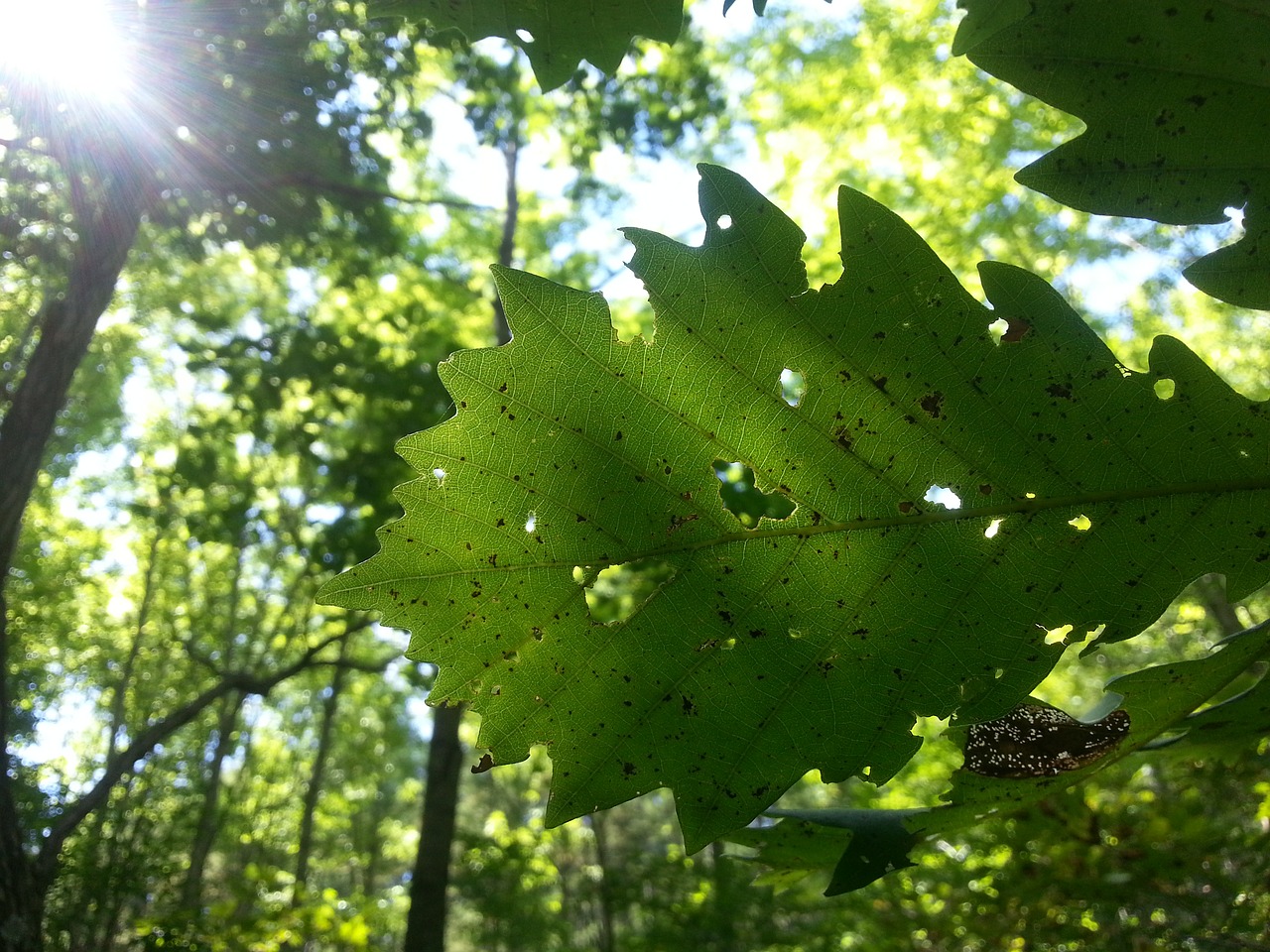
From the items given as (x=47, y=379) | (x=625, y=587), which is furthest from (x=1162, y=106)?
(x=625, y=587)

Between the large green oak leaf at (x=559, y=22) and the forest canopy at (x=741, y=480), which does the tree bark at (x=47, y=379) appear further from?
the large green oak leaf at (x=559, y=22)

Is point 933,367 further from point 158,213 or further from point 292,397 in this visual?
point 158,213

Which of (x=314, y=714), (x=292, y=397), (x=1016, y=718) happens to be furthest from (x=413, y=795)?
(x=1016, y=718)

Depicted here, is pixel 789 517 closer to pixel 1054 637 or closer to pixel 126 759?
pixel 1054 637

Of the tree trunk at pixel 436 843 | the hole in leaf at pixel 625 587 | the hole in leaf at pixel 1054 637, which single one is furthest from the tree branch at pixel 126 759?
the hole in leaf at pixel 1054 637

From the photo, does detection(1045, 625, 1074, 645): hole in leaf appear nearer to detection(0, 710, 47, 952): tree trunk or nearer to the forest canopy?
the forest canopy

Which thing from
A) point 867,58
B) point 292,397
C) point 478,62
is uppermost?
point 867,58
